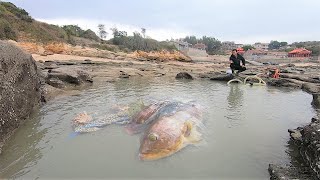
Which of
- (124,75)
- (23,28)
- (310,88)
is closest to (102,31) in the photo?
(23,28)

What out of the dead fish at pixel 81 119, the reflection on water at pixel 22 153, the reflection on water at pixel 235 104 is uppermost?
the dead fish at pixel 81 119

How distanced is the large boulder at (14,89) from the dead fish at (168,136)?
3224 millimetres

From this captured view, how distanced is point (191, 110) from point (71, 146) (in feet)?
12.0

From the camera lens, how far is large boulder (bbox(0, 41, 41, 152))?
7535 millimetres

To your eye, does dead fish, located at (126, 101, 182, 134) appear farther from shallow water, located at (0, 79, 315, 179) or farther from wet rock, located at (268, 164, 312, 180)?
wet rock, located at (268, 164, 312, 180)

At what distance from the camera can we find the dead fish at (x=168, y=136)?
638 cm

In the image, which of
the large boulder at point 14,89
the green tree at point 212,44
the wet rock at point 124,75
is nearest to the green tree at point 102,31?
the green tree at point 212,44

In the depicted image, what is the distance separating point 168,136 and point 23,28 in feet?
151

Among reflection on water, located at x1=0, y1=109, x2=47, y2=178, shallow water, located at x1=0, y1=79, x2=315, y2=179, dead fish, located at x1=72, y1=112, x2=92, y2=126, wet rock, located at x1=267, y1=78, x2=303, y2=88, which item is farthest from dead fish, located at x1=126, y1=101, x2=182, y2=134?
wet rock, located at x1=267, y1=78, x2=303, y2=88

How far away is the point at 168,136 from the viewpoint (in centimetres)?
673

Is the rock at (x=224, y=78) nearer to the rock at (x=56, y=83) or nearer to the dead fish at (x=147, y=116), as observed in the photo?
the rock at (x=56, y=83)

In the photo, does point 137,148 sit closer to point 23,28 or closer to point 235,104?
point 235,104

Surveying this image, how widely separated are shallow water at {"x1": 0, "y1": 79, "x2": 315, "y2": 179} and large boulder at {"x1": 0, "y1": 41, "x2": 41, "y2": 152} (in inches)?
12.8

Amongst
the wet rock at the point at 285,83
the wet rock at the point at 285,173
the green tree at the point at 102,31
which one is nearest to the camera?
the wet rock at the point at 285,173
